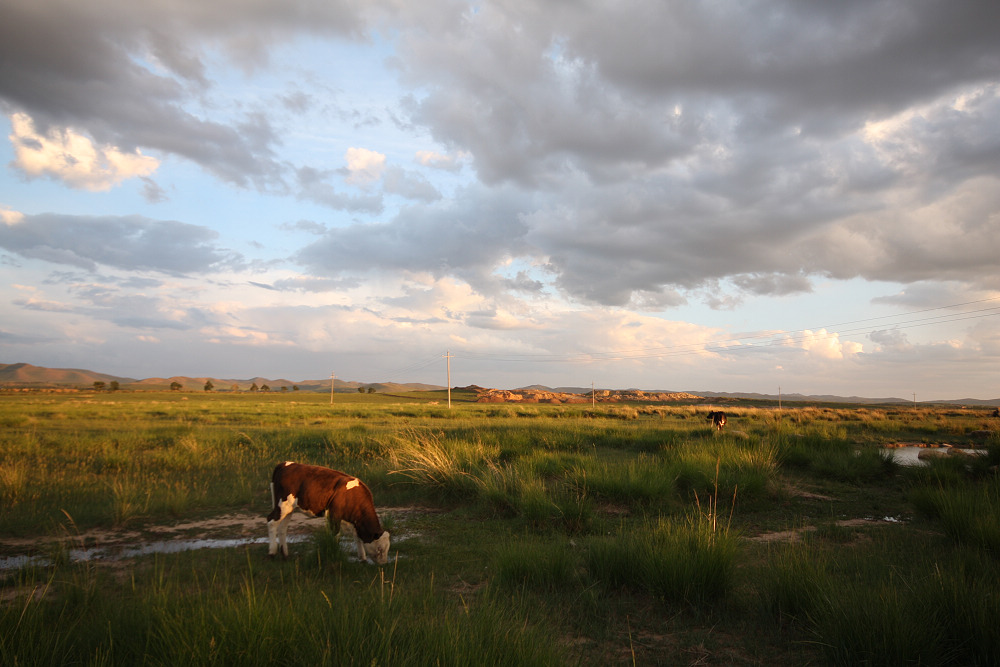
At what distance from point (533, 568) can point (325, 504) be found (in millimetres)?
3365

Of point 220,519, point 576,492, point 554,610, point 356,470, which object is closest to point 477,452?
point 356,470

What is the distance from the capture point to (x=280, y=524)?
23.7 ft

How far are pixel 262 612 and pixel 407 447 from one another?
9.79 metres

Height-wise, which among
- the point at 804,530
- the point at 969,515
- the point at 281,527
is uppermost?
the point at 969,515

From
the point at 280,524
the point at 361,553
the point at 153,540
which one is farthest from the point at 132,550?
the point at 361,553

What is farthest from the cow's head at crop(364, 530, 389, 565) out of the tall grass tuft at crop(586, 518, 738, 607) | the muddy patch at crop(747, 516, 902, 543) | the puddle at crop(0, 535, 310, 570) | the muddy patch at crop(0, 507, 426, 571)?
the muddy patch at crop(747, 516, 902, 543)

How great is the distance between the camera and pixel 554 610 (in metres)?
5.07

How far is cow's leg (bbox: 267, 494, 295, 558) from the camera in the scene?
7094mm

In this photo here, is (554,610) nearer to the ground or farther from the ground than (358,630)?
nearer to the ground

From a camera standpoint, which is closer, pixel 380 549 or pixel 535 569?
pixel 535 569

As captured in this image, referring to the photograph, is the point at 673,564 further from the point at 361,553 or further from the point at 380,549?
the point at 361,553

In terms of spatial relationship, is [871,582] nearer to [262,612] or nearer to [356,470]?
[262,612]

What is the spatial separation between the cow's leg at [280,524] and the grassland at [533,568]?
24 cm

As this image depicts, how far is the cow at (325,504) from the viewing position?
7.09m
